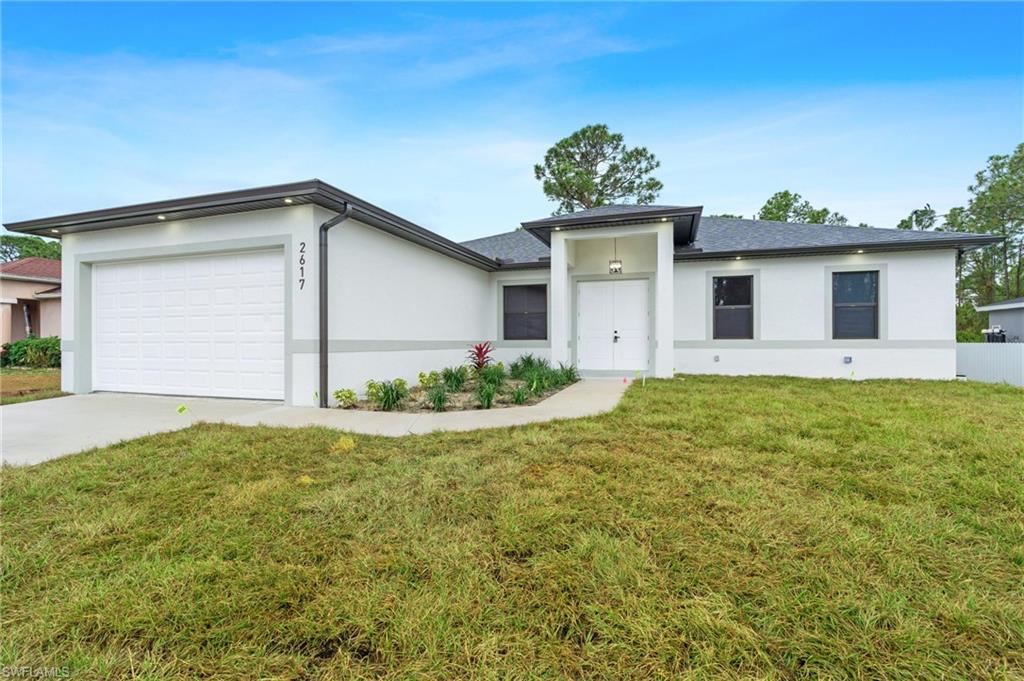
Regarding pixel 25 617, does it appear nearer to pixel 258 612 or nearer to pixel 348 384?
pixel 258 612

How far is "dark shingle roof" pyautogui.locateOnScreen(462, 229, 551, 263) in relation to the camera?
12.1 m

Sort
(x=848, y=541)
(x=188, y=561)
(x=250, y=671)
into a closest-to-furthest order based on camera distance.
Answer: (x=250, y=671) < (x=188, y=561) < (x=848, y=541)

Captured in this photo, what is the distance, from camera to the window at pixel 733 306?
10.3 meters

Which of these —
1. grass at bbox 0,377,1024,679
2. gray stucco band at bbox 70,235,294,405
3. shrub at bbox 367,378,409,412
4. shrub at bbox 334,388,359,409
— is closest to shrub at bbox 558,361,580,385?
shrub at bbox 367,378,409,412

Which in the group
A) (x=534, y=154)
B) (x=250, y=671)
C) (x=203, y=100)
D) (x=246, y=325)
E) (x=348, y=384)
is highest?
(x=534, y=154)

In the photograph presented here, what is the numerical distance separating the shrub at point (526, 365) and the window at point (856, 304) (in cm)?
690

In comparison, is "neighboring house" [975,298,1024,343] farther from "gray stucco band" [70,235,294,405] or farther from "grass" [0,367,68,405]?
"grass" [0,367,68,405]

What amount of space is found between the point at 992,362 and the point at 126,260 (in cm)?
1885

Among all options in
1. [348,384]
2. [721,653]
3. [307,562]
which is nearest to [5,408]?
[348,384]

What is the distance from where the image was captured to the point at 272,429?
4758mm

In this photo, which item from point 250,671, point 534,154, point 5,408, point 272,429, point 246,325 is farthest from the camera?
point 534,154

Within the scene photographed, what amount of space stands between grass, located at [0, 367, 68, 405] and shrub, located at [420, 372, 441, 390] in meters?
6.17

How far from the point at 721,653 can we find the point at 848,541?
4.32ft
